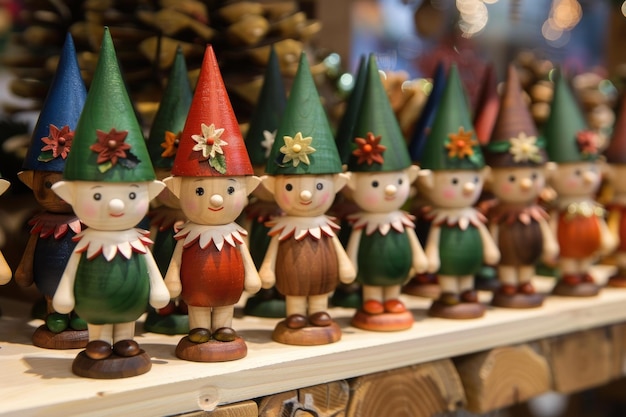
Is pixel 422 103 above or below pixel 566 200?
above

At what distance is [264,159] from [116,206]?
343 mm

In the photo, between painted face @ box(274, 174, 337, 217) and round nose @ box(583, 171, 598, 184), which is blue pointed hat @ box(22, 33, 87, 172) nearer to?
painted face @ box(274, 174, 337, 217)

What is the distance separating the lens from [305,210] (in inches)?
37.5

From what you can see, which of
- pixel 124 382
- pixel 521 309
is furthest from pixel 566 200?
pixel 124 382

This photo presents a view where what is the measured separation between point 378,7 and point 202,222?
129 centimetres

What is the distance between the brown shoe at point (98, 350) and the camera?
0.82 meters

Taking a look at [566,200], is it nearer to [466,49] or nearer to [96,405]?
[466,49]

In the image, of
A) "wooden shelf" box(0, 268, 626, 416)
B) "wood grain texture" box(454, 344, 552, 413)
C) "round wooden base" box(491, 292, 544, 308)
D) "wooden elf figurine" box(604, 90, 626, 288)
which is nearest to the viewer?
"wooden shelf" box(0, 268, 626, 416)

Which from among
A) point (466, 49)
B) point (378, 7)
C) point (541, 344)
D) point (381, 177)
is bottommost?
point (541, 344)

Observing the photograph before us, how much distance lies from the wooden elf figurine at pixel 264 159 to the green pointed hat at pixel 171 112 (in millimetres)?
121

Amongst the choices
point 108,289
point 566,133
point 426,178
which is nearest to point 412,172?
point 426,178

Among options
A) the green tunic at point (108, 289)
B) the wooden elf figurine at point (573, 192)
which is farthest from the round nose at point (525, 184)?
the green tunic at point (108, 289)

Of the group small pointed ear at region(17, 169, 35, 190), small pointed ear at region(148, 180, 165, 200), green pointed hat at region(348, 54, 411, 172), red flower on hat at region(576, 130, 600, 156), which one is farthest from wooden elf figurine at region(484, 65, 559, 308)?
small pointed ear at region(17, 169, 35, 190)

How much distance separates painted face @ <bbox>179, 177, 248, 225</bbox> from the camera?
2.84 feet
